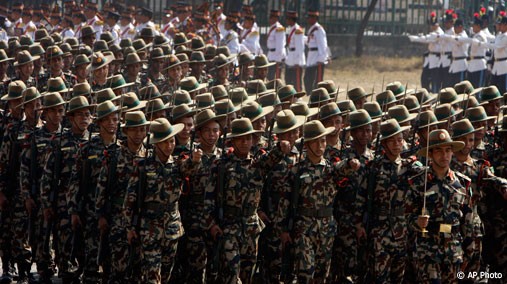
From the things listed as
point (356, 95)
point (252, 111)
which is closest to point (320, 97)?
point (356, 95)

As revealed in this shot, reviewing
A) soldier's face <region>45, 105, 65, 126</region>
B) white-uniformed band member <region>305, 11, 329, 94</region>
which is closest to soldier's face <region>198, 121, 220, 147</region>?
soldier's face <region>45, 105, 65, 126</region>

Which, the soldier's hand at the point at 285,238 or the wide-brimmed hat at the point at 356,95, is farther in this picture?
the wide-brimmed hat at the point at 356,95

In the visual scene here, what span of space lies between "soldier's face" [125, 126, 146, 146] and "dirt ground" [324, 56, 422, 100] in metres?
16.2

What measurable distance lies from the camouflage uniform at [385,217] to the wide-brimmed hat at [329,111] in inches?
38.0

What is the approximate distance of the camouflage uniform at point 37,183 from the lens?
39.8 ft

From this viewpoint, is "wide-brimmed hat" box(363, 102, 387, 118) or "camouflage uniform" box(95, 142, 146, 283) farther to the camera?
"wide-brimmed hat" box(363, 102, 387, 118)

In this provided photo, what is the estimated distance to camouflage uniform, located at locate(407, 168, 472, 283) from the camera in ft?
34.4

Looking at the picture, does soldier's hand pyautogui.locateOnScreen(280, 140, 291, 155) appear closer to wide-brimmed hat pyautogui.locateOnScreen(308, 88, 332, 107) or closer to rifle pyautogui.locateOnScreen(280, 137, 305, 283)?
rifle pyautogui.locateOnScreen(280, 137, 305, 283)

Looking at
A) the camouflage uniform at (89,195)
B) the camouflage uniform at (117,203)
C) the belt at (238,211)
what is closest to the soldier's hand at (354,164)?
the belt at (238,211)

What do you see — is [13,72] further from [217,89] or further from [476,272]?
[476,272]

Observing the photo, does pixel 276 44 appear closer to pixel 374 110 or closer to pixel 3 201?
pixel 374 110

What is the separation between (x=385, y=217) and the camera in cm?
1105

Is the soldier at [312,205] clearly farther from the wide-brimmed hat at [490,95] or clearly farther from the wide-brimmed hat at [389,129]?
the wide-brimmed hat at [490,95]

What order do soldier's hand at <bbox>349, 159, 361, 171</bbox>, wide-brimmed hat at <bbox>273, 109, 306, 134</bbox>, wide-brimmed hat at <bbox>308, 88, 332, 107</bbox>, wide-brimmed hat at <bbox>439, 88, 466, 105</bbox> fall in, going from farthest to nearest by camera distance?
wide-brimmed hat at <bbox>439, 88, 466, 105</bbox> → wide-brimmed hat at <bbox>308, 88, 332, 107</bbox> → wide-brimmed hat at <bbox>273, 109, 306, 134</bbox> → soldier's hand at <bbox>349, 159, 361, 171</bbox>
